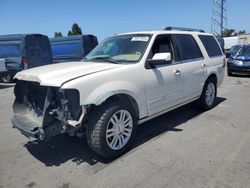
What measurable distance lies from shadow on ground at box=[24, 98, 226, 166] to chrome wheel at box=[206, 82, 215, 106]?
72 cm

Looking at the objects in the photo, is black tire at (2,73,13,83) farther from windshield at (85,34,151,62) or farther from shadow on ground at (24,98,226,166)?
shadow on ground at (24,98,226,166)

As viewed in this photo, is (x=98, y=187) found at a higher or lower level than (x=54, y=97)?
lower

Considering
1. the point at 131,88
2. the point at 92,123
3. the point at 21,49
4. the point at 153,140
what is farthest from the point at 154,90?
the point at 21,49

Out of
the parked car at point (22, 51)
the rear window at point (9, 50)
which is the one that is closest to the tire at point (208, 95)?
the parked car at point (22, 51)

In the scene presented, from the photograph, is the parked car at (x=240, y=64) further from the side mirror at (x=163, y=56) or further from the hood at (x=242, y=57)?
the side mirror at (x=163, y=56)

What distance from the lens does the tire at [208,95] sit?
6117 millimetres

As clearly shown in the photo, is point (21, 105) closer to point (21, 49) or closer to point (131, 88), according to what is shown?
point (131, 88)

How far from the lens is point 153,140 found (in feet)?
14.9

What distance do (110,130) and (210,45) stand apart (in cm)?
380

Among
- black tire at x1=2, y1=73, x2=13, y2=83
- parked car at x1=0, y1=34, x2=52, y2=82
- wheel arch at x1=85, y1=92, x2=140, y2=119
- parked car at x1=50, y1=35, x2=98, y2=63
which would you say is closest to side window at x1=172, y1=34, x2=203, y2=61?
wheel arch at x1=85, y1=92, x2=140, y2=119

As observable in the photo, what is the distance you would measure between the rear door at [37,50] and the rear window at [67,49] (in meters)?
1.45

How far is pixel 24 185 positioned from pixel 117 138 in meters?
1.39

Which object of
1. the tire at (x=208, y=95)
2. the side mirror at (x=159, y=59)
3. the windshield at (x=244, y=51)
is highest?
the side mirror at (x=159, y=59)

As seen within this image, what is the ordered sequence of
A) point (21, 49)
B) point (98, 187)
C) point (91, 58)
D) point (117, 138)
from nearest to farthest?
point (98, 187) → point (117, 138) → point (91, 58) → point (21, 49)
